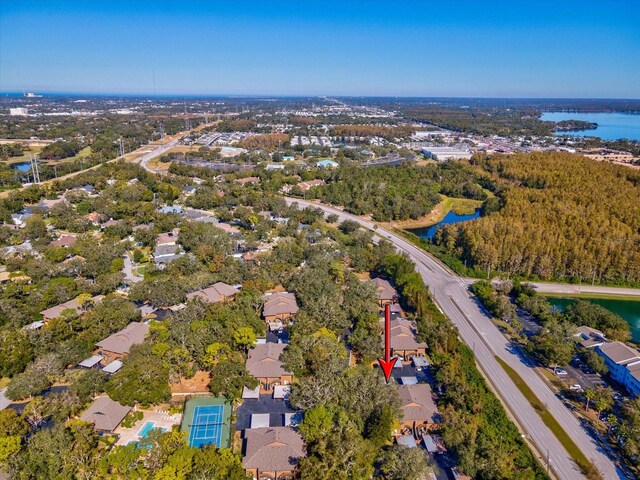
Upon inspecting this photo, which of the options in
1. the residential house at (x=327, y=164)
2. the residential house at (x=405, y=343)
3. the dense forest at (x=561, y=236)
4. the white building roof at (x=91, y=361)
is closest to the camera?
the white building roof at (x=91, y=361)

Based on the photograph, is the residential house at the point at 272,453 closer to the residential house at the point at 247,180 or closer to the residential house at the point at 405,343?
the residential house at the point at 405,343


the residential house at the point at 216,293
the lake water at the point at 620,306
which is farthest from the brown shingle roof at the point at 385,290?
the lake water at the point at 620,306

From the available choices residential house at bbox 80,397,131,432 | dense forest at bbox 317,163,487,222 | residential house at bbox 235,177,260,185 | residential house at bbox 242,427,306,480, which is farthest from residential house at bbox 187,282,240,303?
residential house at bbox 235,177,260,185

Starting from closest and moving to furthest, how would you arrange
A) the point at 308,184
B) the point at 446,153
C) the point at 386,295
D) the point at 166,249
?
the point at 386,295 → the point at 166,249 → the point at 308,184 → the point at 446,153

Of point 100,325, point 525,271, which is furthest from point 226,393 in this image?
point 525,271

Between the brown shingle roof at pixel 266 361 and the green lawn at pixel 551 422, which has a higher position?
the brown shingle roof at pixel 266 361

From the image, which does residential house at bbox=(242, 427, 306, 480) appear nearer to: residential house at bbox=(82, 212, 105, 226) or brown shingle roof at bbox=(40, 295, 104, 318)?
brown shingle roof at bbox=(40, 295, 104, 318)

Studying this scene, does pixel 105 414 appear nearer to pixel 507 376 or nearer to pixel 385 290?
pixel 385 290

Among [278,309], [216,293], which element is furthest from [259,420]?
[216,293]
